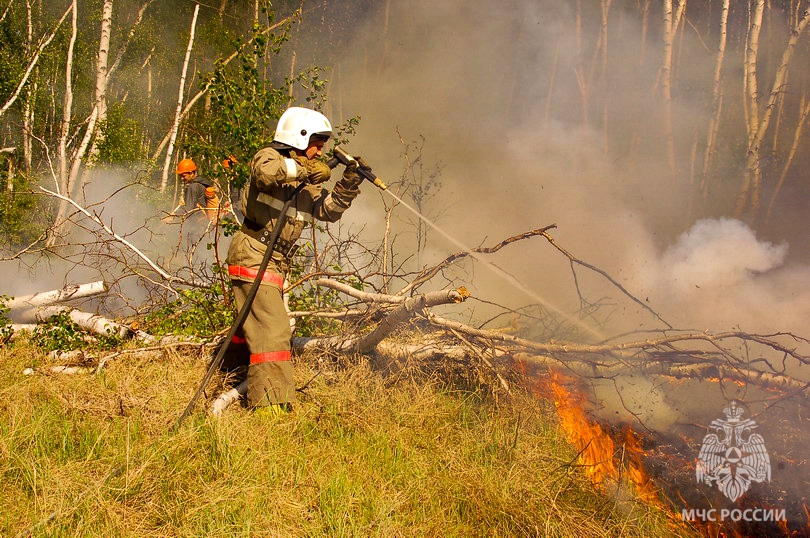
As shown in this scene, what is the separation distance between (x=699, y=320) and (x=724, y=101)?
38.5 feet

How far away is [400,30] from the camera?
2045 cm

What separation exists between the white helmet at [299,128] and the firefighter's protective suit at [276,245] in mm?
74

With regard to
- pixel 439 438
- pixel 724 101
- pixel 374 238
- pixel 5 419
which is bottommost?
pixel 5 419

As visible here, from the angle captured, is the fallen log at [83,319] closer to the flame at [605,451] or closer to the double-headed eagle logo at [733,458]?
the flame at [605,451]

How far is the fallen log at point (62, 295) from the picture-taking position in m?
5.54

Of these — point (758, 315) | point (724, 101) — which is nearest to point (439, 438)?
point (758, 315)

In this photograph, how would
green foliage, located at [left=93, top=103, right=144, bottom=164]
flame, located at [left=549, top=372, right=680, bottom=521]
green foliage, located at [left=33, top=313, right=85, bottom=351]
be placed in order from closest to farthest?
flame, located at [left=549, top=372, right=680, bottom=521] → green foliage, located at [left=33, top=313, right=85, bottom=351] → green foliage, located at [left=93, top=103, right=144, bottom=164]

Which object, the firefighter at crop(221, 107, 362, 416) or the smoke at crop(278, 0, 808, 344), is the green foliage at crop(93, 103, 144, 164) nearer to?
the smoke at crop(278, 0, 808, 344)

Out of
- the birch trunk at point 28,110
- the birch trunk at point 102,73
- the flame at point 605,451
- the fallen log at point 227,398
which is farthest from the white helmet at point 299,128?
the birch trunk at point 28,110

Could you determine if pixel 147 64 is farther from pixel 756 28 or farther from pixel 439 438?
pixel 439 438

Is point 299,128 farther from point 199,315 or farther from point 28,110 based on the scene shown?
point 28,110

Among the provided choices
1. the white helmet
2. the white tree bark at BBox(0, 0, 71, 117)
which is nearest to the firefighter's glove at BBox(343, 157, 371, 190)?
the white helmet

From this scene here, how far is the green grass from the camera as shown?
2422 millimetres

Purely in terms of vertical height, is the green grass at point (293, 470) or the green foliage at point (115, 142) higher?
the green foliage at point (115, 142)
